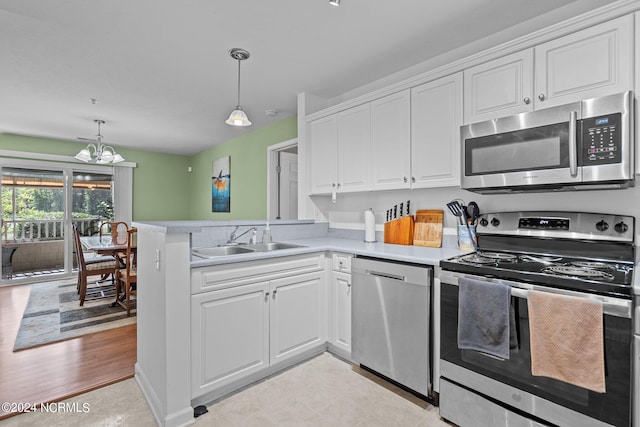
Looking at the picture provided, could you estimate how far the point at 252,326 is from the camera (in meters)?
2.04

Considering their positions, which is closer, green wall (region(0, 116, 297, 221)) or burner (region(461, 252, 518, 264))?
burner (region(461, 252, 518, 264))

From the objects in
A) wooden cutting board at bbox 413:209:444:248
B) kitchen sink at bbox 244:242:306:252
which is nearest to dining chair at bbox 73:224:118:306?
kitchen sink at bbox 244:242:306:252

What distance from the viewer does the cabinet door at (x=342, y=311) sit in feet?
7.78

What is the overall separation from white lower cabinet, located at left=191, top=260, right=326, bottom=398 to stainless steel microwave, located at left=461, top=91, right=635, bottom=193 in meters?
1.41

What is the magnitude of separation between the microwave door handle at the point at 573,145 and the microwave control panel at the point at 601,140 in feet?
0.09

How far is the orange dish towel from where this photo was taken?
1.24 metres

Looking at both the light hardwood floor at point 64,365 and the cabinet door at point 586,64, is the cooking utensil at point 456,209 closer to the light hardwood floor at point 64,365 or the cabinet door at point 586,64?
the cabinet door at point 586,64

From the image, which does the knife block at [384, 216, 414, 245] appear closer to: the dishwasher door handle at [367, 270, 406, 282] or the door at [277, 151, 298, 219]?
the dishwasher door handle at [367, 270, 406, 282]

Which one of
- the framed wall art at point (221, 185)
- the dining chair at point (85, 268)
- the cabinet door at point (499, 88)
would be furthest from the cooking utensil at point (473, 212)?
the framed wall art at point (221, 185)

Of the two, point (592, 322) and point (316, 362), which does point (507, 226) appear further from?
point (316, 362)

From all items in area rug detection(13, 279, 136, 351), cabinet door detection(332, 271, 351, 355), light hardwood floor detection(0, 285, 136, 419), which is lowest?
light hardwood floor detection(0, 285, 136, 419)

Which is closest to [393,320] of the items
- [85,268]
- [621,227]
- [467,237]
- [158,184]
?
[467,237]

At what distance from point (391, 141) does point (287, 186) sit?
226cm

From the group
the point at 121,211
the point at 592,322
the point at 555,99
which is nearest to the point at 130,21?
the point at 555,99
